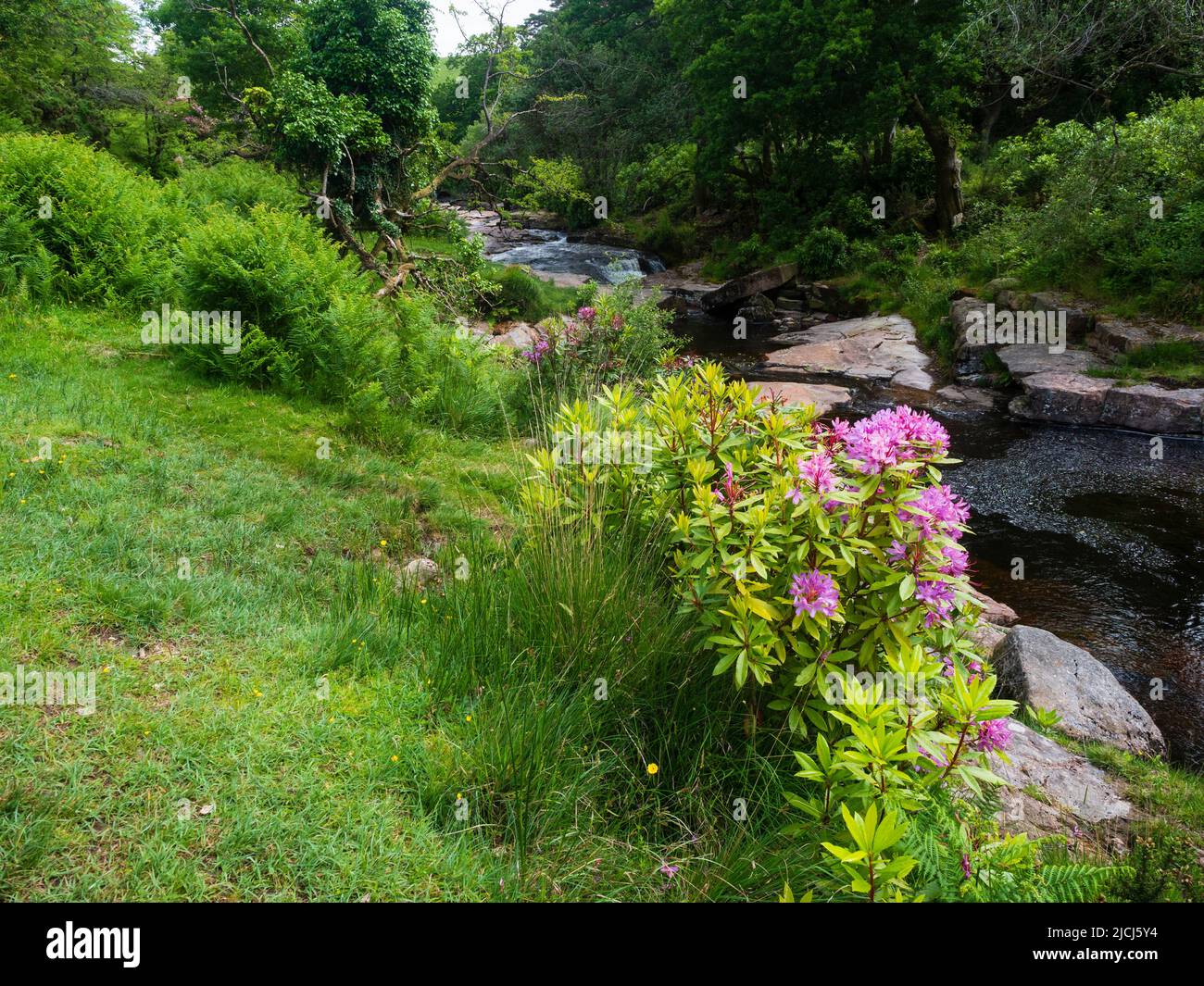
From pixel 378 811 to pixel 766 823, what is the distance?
140 cm

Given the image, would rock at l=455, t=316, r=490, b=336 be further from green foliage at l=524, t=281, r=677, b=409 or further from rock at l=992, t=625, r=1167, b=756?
rock at l=992, t=625, r=1167, b=756

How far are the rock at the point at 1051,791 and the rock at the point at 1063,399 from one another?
8.41 metres

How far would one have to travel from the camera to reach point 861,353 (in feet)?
47.8

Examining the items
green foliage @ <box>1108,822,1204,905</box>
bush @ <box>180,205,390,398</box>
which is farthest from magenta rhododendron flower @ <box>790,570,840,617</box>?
bush @ <box>180,205,390,398</box>

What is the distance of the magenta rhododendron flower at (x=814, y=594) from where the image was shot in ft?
7.57

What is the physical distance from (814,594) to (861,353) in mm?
13434

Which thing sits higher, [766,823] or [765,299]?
[765,299]

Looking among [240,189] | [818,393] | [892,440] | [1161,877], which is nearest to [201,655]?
[892,440]

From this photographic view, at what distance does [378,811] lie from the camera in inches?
93.7

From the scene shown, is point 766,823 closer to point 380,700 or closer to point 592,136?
point 380,700

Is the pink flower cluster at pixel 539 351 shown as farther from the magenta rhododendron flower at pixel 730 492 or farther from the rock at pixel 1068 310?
the rock at pixel 1068 310

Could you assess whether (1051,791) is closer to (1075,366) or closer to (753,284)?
(1075,366)

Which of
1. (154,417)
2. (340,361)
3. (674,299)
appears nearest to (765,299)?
(674,299)

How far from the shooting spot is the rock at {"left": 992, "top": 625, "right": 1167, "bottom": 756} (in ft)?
14.4
